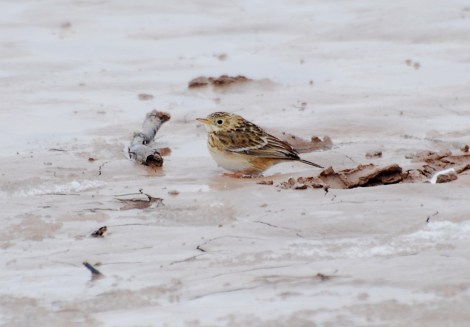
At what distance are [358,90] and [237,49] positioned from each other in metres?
2.44

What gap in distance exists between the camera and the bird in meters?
8.85

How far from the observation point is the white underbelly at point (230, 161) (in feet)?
29.0

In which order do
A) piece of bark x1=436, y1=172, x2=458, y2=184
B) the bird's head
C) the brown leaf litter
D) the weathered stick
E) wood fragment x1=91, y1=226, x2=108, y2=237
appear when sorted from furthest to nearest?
the bird's head, the weathered stick, the brown leaf litter, piece of bark x1=436, y1=172, x2=458, y2=184, wood fragment x1=91, y1=226, x2=108, y2=237

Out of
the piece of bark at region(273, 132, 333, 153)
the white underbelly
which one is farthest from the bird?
the piece of bark at region(273, 132, 333, 153)

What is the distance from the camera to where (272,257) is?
19.6 ft

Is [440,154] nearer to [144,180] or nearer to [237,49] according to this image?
[144,180]

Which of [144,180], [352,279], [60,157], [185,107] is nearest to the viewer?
[352,279]

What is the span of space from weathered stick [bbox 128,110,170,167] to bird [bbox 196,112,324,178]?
0.50m

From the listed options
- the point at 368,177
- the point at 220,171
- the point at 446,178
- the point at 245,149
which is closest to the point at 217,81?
the point at 245,149

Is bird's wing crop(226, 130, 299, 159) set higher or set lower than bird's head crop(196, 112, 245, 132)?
lower

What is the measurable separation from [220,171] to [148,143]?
0.88 meters

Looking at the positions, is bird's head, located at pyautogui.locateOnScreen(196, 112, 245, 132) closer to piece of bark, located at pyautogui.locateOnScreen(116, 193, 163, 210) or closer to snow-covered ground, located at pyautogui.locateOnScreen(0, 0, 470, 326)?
snow-covered ground, located at pyautogui.locateOnScreen(0, 0, 470, 326)

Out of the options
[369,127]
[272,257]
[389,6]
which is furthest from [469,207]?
[389,6]

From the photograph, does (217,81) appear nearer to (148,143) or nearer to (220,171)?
(148,143)
